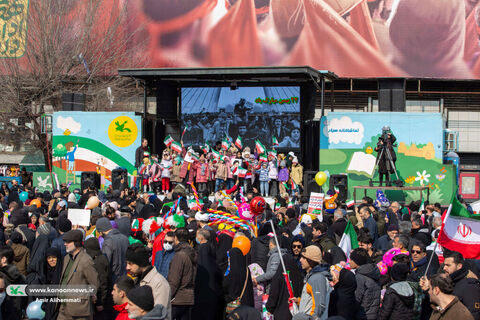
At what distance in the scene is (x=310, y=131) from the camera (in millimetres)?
24766

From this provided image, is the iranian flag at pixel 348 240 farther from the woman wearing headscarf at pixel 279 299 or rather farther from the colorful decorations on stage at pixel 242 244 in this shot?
the woman wearing headscarf at pixel 279 299

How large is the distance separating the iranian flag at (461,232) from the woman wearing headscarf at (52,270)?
4.10 meters

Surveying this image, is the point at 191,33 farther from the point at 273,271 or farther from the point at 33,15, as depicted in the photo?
the point at 273,271

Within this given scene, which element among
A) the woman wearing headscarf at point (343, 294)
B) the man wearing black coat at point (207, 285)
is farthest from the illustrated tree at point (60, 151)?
the woman wearing headscarf at point (343, 294)

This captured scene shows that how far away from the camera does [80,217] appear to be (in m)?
9.59

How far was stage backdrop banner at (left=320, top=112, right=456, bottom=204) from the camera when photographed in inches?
904

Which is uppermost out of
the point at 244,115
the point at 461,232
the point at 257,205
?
the point at 244,115

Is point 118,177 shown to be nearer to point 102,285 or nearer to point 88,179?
point 88,179

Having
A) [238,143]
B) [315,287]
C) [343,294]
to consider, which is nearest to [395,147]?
[238,143]

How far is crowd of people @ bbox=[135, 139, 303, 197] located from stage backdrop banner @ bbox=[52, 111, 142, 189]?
6.73 feet

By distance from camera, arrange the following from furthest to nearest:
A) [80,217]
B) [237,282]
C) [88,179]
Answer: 1. [88,179]
2. [80,217]
3. [237,282]

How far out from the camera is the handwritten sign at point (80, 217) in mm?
9516

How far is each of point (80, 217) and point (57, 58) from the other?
23.7 m

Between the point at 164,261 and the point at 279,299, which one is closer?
the point at 279,299
